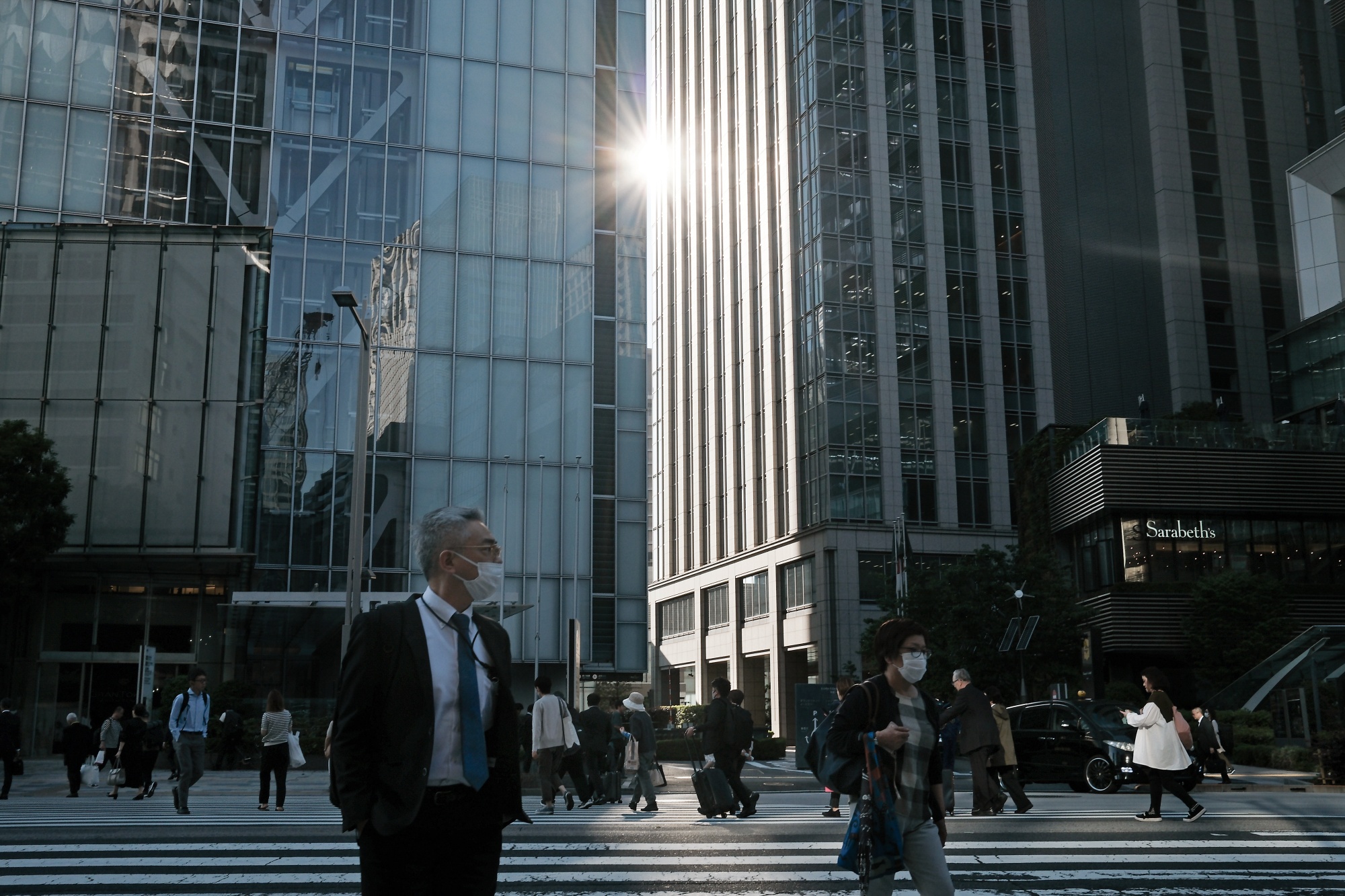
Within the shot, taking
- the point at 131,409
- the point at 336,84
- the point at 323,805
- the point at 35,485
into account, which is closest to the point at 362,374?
the point at 323,805

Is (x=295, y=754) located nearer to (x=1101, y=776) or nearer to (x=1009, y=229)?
A: (x=1101, y=776)

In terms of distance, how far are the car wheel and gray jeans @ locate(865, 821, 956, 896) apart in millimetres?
15958

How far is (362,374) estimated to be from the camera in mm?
22469

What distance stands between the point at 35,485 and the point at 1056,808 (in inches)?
1011

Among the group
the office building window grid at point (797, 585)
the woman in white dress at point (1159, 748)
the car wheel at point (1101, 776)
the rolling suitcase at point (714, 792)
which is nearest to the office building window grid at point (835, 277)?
the office building window grid at point (797, 585)

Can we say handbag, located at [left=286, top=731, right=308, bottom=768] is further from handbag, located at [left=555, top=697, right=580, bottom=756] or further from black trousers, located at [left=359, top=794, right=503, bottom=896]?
black trousers, located at [left=359, top=794, right=503, bottom=896]

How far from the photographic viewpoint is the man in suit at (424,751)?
4.04 metres

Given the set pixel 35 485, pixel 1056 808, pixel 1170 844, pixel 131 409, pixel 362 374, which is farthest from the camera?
pixel 131 409

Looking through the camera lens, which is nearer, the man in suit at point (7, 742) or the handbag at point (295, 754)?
the handbag at point (295, 754)

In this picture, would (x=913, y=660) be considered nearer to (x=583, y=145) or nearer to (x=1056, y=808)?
(x=1056, y=808)

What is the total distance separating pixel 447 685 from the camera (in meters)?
4.22

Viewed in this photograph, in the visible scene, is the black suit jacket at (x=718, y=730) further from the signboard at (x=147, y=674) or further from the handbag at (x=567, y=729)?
the signboard at (x=147, y=674)

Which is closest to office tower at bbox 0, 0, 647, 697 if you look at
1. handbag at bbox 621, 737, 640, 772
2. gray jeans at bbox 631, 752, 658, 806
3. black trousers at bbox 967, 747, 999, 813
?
handbag at bbox 621, 737, 640, 772

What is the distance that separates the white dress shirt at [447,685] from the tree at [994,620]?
33.6 metres
